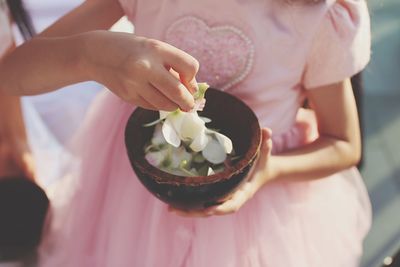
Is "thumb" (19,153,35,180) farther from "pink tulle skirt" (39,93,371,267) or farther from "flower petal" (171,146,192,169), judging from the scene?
"flower petal" (171,146,192,169)

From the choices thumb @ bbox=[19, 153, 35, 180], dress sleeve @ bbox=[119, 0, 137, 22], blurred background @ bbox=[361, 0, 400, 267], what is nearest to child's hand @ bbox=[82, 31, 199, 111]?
dress sleeve @ bbox=[119, 0, 137, 22]

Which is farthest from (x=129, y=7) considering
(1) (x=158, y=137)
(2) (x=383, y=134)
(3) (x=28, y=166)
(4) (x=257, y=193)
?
(2) (x=383, y=134)

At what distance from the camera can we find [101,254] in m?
1.03

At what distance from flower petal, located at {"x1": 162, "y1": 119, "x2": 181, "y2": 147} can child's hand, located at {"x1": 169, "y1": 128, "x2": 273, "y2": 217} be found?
0.37 ft

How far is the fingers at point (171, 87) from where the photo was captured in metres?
0.63

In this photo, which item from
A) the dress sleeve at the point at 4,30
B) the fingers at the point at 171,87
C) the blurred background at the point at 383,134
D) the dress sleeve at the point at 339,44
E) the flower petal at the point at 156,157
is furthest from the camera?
the blurred background at the point at 383,134

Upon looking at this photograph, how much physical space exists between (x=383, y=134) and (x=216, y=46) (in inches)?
34.1

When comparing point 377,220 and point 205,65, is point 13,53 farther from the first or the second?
point 377,220

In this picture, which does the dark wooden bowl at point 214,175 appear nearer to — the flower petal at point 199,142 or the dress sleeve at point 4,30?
the flower petal at point 199,142

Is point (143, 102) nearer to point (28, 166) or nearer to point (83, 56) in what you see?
point (83, 56)

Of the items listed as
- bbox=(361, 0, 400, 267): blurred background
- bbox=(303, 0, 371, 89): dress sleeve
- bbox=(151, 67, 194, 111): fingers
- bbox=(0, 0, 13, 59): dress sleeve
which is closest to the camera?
bbox=(151, 67, 194, 111): fingers

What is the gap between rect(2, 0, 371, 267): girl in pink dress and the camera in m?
0.85

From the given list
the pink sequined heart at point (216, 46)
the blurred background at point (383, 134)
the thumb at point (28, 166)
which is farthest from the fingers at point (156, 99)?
the thumb at point (28, 166)

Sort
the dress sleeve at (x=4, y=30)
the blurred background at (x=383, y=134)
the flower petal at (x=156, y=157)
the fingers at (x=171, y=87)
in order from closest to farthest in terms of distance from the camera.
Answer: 1. the fingers at (x=171, y=87)
2. the flower petal at (x=156, y=157)
3. the dress sleeve at (x=4, y=30)
4. the blurred background at (x=383, y=134)
